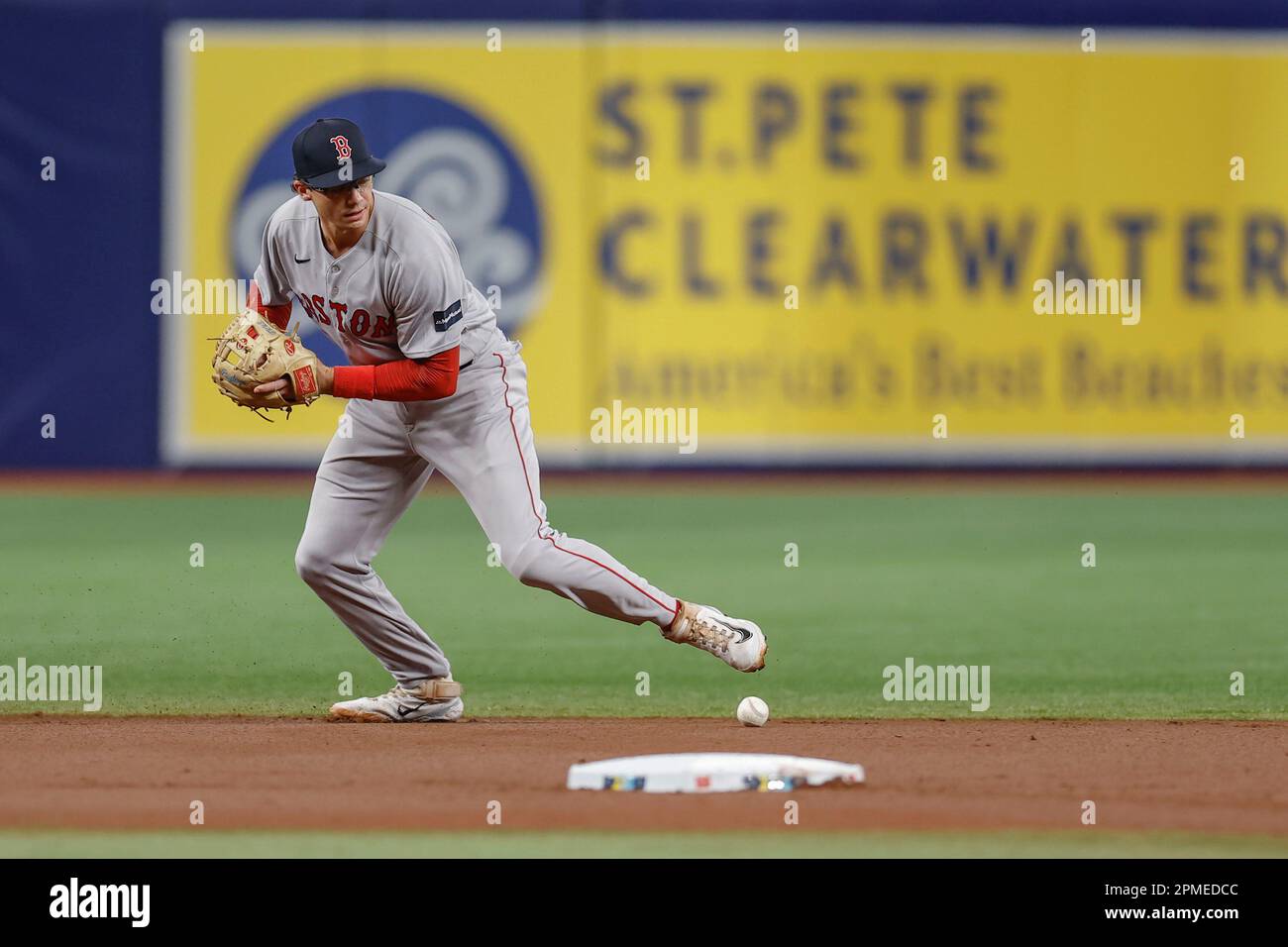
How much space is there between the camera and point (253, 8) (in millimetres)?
18094

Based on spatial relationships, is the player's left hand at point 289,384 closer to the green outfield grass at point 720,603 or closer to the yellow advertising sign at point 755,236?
the green outfield grass at point 720,603

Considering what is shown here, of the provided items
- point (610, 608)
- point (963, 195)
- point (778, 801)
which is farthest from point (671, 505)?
point (778, 801)

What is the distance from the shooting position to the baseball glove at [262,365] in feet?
23.7

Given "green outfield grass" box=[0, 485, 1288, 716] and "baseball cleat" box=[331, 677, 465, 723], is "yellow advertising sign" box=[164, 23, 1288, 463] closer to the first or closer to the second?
"green outfield grass" box=[0, 485, 1288, 716]

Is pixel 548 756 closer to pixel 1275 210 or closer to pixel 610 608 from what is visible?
pixel 610 608

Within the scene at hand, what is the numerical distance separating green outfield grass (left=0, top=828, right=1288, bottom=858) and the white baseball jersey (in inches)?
86.2

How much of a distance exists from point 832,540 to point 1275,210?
6.75 meters

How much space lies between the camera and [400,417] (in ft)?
24.8

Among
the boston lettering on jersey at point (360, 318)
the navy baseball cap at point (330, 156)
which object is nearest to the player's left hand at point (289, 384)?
the boston lettering on jersey at point (360, 318)

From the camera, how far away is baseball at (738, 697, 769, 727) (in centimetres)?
770
